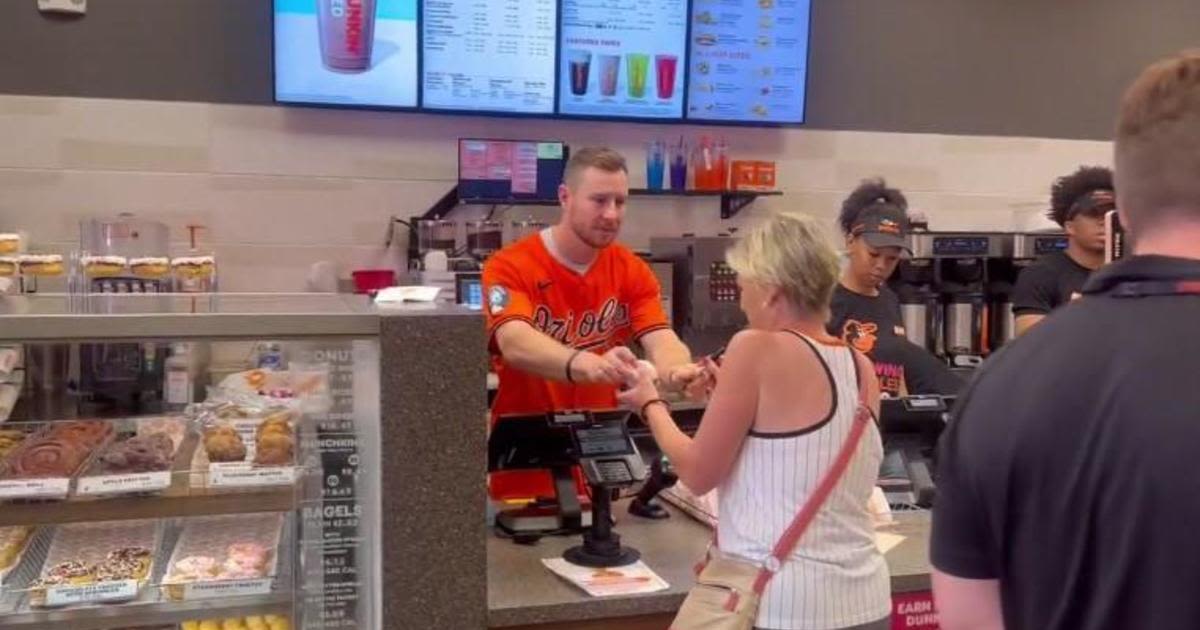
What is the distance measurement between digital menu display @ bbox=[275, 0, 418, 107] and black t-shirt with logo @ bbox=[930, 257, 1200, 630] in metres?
3.69

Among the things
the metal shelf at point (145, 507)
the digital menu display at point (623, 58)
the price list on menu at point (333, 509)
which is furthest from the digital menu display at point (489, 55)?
the metal shelf at point (145, 507)

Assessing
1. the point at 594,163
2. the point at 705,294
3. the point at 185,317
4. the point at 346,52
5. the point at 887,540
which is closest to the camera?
the point at 185,317

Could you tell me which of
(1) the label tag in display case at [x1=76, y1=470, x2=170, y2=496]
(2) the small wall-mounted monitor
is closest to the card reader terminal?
(1) the label tag in display case at [x1=76, y1=470, x2=170, y2=496]

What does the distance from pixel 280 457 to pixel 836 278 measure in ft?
3.33

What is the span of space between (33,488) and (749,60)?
3.93 meters

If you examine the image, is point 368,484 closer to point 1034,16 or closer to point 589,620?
point 589,620

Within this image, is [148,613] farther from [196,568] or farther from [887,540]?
[887,540]

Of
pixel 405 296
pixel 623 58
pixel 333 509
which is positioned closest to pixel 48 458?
pixel 333 509

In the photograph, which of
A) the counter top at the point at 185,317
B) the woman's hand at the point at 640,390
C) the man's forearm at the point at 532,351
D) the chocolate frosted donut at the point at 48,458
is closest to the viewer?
the counter top at the point at 185,317

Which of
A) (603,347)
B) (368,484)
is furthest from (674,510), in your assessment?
(368,484)

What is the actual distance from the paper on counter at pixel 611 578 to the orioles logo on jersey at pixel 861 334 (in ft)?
5.49

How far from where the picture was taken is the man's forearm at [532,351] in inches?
102

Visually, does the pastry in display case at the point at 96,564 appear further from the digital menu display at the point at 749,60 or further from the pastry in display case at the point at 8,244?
the digital menu display at the point at 749,60

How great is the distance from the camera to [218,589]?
5.88 feet
